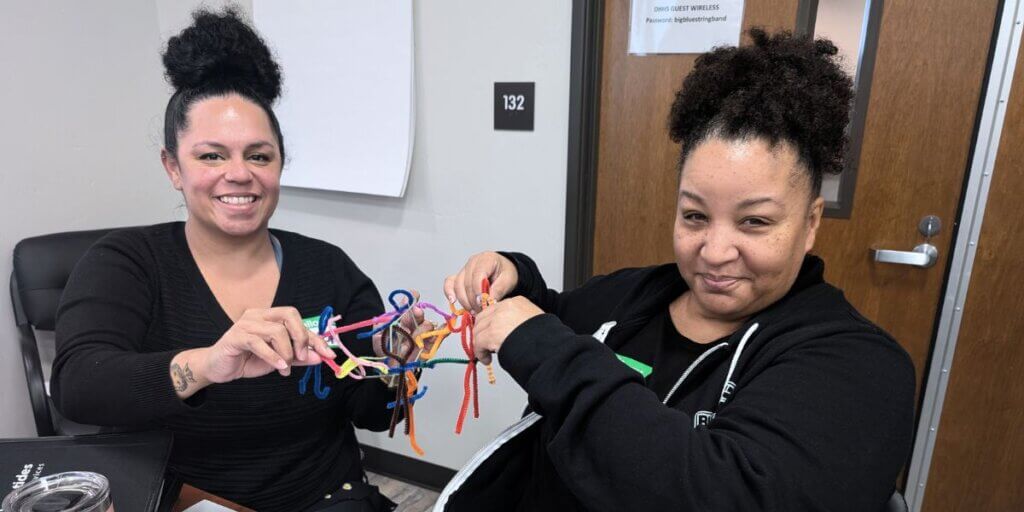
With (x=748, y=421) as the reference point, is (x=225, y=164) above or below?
above

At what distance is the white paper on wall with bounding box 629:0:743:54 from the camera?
1709 millimetres

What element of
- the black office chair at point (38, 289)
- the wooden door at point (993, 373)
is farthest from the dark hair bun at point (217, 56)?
the wooden door at point (993, 373)

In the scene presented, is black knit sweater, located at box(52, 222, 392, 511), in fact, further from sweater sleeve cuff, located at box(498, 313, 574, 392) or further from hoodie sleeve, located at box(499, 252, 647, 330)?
sweater sleeve cuff, located at box(498, 313, 574, 392)

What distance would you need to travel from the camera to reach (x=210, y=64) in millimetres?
1261

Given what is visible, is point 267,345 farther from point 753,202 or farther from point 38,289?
point 38,289

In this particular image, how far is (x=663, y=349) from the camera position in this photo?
1.01 metres

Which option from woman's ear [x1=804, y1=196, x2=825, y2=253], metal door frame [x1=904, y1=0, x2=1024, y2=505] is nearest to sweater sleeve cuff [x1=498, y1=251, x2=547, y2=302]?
woman's ear [x1=804, y1=196, x2=825, y2=253]

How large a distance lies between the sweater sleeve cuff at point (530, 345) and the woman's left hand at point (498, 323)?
0.01 m

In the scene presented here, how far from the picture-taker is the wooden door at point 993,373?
158cm

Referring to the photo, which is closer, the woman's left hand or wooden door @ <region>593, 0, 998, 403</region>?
the woman's left hand

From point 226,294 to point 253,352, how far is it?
1.43ft

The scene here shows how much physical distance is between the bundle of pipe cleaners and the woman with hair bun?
0.59 feet

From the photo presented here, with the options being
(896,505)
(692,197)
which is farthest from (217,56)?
(896,505)

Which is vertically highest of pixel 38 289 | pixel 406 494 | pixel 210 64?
pixel 210 64
